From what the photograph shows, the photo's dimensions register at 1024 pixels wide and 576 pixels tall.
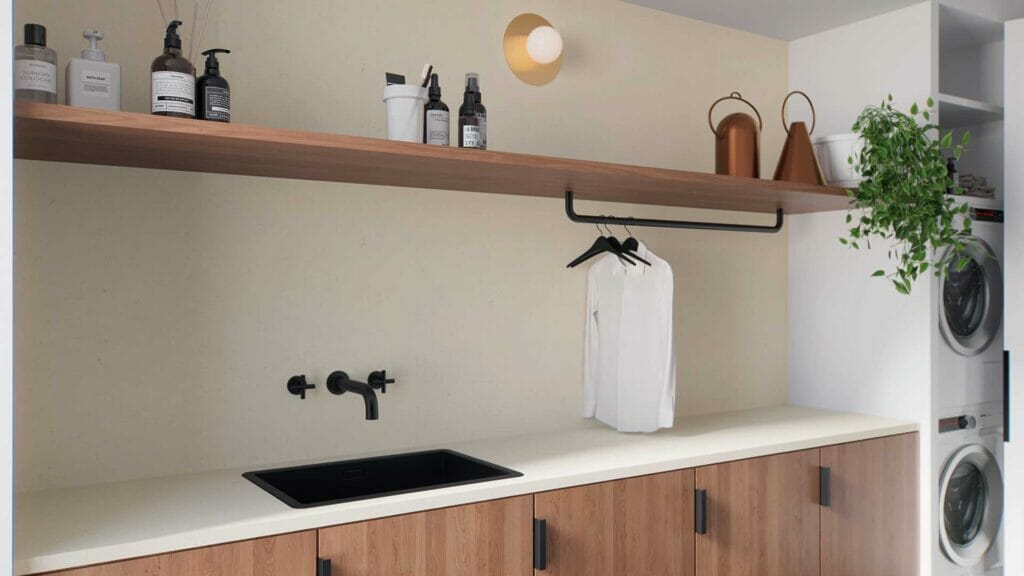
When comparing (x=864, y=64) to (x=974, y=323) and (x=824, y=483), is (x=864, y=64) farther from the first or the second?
(x=824, y=483)

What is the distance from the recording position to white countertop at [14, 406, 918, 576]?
62.7 inches

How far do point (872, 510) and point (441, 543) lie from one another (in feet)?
5.52

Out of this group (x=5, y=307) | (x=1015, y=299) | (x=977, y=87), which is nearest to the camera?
(x=5, y=307)

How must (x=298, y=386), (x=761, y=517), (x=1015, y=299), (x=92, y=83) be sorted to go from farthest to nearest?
(x=1015, y=299), (x=761, y=517), (x=298, y=386), (x=92, y=83)

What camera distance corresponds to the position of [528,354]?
2.73 m

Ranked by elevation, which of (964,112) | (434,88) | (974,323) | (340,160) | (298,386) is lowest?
(298,386)

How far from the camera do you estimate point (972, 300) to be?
10.4 feet

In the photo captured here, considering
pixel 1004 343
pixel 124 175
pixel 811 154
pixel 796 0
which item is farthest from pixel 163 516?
pixel 1004 343

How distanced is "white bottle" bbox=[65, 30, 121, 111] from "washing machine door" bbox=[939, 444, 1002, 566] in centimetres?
301

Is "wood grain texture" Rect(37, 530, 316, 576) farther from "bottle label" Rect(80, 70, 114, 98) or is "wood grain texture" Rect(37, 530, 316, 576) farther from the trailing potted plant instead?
the trailing potted plant

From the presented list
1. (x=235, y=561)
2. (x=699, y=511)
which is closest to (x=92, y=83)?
(x=235, y=561)

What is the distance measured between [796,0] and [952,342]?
137 centimetres

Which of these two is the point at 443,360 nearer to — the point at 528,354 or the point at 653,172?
the point at 528,354

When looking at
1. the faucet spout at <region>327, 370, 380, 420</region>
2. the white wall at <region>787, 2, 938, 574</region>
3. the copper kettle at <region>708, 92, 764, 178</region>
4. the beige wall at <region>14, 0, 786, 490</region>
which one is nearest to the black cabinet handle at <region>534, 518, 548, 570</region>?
the faucet spout at <region>327, 370, 380, 420</region>
